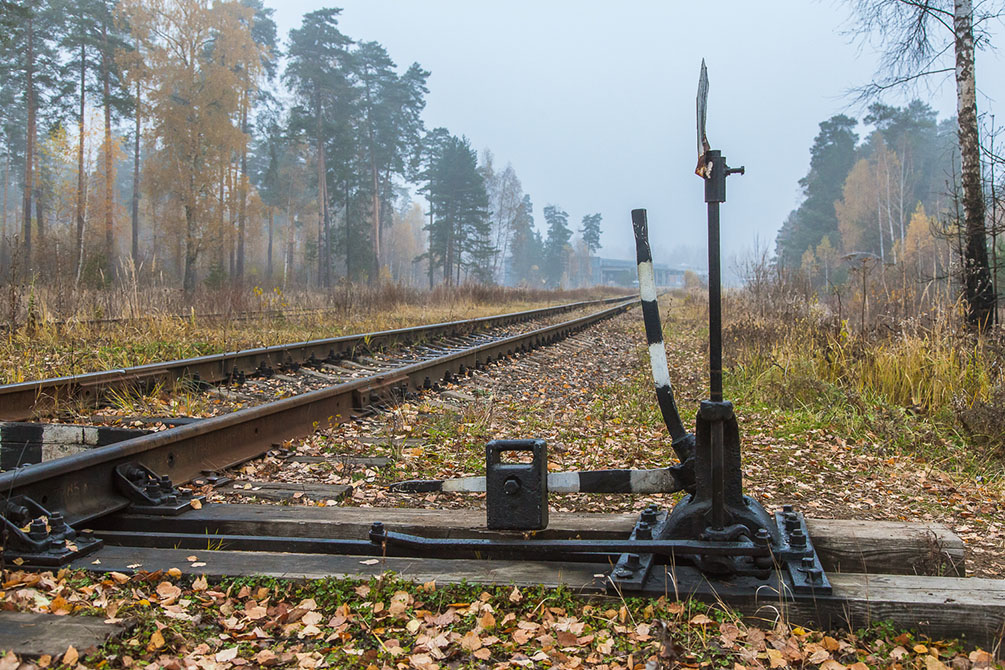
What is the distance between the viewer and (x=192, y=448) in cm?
391

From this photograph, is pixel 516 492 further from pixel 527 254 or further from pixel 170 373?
pixel 527 254

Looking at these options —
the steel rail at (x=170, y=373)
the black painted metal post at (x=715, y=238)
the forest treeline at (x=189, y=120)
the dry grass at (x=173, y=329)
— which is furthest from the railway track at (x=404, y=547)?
the forest treeline at (x=189, y=120)

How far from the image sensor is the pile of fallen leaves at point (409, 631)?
6.56 ft

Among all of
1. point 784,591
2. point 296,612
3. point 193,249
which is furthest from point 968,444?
point 193,249

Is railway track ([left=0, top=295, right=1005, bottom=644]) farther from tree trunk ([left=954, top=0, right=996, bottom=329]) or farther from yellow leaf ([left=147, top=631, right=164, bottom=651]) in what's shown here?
tree trunk ([left=954, top=0, right=996, bottom=329])

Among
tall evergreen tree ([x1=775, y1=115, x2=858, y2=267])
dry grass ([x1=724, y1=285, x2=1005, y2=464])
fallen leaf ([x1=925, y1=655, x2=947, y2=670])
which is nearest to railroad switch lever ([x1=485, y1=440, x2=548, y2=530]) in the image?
fallen leaf ([x1=925, y1=655, x2=947, y2=670])

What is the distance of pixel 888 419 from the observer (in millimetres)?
6074

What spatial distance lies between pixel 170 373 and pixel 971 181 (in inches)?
379

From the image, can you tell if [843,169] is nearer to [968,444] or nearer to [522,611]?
[968,444]

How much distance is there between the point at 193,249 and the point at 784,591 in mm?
33074

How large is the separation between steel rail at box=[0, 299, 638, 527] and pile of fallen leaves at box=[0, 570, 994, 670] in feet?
1.60

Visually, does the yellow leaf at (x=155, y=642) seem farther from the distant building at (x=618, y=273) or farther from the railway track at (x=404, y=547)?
the distant building at (x=618, y=273)

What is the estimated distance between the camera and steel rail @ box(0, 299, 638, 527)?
2.82 metres

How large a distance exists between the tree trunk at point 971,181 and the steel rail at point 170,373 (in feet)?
24.7
